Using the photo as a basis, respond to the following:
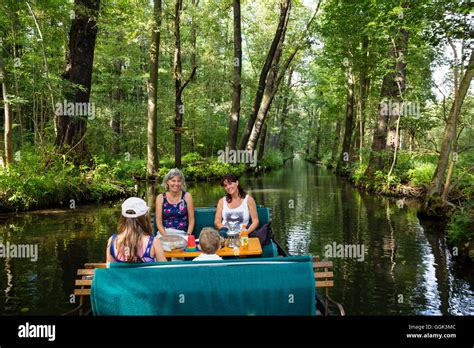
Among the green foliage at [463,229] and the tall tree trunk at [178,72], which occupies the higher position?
the tall tree trunk at [178,72]

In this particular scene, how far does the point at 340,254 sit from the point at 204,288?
607 cm

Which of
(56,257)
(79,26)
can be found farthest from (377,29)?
(56,257)

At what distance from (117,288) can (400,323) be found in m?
3.25

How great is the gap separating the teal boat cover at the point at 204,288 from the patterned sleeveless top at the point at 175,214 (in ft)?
11.2

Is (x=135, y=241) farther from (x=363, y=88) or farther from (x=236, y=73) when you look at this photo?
(x=363, y=88)

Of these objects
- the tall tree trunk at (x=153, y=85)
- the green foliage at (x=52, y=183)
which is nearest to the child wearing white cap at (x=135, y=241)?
the green foliage at (x=52, y=183)

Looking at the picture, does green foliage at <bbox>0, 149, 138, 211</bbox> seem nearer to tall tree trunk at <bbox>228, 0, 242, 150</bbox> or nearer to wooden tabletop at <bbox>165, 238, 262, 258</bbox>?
wooden tabletop at <bbox>165, 238, 262, 258</bbox>

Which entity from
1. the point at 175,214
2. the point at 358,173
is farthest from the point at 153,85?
the point at 175,214

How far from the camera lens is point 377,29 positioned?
53.0 ft

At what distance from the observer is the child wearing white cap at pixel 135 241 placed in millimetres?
4461

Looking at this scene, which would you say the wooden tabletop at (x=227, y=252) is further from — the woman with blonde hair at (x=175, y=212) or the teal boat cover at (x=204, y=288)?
the teal boat cover at (x=204, y=288)

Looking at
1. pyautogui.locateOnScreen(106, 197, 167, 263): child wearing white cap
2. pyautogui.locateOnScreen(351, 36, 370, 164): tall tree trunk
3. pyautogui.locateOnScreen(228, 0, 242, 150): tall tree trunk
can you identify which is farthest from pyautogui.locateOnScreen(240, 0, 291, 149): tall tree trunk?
pyautogui.locateOnScreen(106, 197, 167, 263): child wearing white cap

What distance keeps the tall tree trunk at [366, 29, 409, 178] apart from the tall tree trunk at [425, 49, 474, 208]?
627cm

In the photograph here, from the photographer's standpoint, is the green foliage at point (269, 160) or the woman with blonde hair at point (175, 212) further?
the green foliage at point (269, 160)
